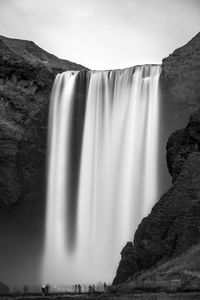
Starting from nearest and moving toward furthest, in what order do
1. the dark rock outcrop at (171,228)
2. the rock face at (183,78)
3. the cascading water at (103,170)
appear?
the dark rock outcrop at (171,228), the cascading water at (103,170), the rock face at (183,78)

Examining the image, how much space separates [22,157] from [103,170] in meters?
9.38

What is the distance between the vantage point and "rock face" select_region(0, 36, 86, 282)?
6262 cm

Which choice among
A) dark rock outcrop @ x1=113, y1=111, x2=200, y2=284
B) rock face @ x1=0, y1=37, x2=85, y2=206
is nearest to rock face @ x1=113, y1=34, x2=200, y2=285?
dark rock outcrop @ x1=113, y1=111, x2=200, y2=284

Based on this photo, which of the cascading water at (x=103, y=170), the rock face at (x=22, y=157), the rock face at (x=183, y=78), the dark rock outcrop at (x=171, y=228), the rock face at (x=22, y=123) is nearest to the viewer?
Result: the dark rock outcrop at (x=171, y=228)

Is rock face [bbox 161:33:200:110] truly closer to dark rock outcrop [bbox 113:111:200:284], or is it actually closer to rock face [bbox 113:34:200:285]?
rock face [bbox 113:34:200:285]

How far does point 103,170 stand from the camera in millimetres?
60812

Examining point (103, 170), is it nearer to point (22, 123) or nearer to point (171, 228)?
point (22, 123)

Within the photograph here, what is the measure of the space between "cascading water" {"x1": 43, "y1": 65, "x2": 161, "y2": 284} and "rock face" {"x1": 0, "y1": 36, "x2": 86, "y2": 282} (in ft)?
4.34

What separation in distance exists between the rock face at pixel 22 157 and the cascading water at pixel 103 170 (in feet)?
4.34

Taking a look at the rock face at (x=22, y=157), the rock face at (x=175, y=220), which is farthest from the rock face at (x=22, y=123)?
the rock face at (x=175, y=220)

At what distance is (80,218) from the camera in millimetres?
60906

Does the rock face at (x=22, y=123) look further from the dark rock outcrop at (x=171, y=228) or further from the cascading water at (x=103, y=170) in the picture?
the dark rock outcrop at (x=171, y=228)

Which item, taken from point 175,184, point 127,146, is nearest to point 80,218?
point 127,146

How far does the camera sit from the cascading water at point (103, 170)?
2250 inches
